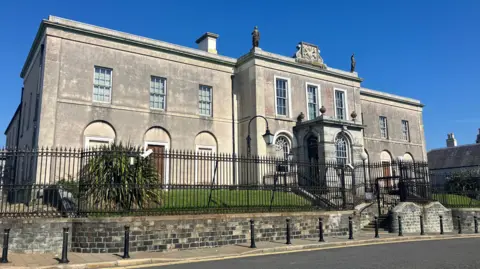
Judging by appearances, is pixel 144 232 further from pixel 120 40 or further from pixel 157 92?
pixel 120 40

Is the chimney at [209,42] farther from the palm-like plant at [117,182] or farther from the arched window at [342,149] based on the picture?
the palm-like plant at [117,182]

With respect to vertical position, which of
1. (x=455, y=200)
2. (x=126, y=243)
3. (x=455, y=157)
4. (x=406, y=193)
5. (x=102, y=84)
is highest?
(x=102, y=84)

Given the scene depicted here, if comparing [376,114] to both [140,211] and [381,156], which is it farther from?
[140,211]

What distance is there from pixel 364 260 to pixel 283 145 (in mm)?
15221

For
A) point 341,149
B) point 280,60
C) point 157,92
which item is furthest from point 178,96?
point 341,149

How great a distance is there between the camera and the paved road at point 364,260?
362 inches

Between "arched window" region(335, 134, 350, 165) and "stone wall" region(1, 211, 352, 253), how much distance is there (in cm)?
1111

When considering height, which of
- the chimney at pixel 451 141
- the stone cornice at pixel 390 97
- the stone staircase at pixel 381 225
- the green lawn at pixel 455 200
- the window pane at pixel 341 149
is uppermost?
the stone cornice at pixel 390 97

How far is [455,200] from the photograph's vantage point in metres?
24.1

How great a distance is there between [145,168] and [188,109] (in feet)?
30.6

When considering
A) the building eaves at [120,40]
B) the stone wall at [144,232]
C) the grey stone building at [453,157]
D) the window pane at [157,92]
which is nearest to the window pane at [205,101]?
the building eaves at [120,40]

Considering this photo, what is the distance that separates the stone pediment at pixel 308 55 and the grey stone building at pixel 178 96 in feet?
0.24

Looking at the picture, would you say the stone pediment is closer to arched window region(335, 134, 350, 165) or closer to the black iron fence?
arched window region(335, 134, 350, 165)

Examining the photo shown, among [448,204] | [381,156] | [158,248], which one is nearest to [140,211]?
[158,248]
